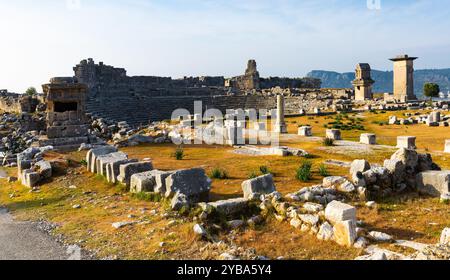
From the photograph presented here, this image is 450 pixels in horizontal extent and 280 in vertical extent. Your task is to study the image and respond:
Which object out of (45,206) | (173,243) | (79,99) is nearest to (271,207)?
(173,243)

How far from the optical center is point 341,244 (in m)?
7.44

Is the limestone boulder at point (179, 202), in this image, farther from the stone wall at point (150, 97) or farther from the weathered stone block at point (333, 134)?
the stone wall at point (150, 97)

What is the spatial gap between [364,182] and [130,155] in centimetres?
1056

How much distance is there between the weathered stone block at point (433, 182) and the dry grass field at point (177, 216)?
0.41m

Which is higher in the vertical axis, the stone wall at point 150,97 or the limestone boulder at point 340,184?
the stone wall at point 150,97

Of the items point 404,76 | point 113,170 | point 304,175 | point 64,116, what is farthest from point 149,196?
point 404,76

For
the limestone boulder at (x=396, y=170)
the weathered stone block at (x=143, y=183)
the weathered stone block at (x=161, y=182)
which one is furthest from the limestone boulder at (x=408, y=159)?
the weathered stone block at (x=143, y=183)

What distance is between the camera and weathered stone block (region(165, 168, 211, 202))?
9977 millimetres

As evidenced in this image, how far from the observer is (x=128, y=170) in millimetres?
12016

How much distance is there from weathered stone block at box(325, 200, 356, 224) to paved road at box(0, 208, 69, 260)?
15.9ft

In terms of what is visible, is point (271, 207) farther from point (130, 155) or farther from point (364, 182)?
point (130, 155)

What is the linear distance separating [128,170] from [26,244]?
425 centimetres

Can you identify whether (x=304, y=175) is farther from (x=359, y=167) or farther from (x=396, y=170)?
(x=396, y=170)

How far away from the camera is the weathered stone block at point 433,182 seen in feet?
34.7
